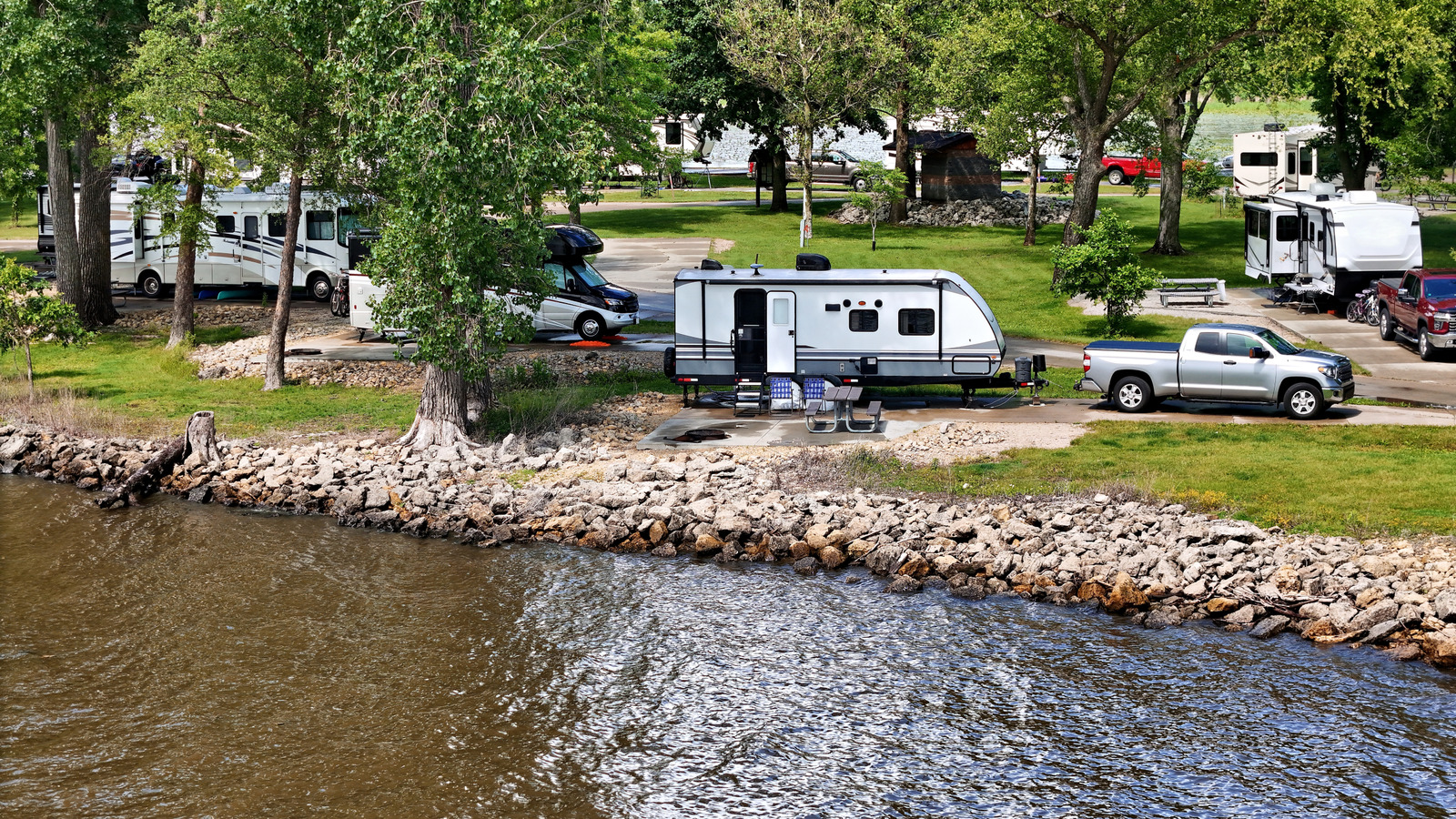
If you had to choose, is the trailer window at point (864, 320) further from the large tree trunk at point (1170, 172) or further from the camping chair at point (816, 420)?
the large tree trunk at point (1170, 172)

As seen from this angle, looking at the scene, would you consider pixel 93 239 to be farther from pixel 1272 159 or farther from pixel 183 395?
pixel 1272 159

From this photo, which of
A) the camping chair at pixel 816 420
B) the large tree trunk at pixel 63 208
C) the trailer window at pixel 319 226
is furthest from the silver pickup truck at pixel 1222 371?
the large tree trunk at pixel 63 208

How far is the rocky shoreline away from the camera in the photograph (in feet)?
54.0

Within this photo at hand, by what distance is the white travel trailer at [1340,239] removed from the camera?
35.3 metres

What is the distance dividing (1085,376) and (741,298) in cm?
702

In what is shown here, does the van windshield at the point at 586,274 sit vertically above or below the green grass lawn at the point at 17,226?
below

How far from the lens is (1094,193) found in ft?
130

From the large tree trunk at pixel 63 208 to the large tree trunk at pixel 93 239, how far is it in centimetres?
18

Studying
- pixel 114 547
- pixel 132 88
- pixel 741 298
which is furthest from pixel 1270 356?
pixel 132 88

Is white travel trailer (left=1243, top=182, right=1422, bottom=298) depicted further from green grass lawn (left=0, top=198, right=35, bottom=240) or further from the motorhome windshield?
green grass lawn (left=0, top=198, right=35, bottom=240)

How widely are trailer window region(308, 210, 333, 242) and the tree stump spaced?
1728cm

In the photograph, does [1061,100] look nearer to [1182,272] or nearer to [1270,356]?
[1182,272]

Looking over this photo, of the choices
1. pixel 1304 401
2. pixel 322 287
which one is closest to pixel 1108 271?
pixel 1304 401

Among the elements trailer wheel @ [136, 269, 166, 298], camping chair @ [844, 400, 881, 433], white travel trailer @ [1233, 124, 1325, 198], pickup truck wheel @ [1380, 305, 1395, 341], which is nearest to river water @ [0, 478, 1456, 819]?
camping chair @ [844, 400, 881, 433]
